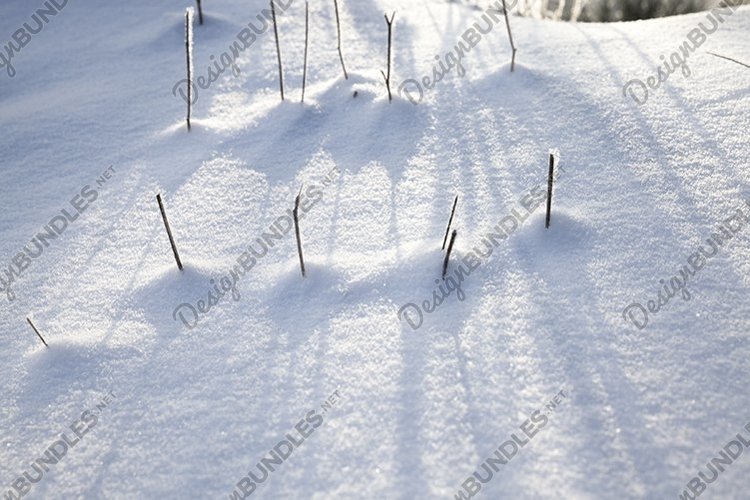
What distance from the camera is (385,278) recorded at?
1619 millimetres

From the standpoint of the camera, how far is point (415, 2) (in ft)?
10.5

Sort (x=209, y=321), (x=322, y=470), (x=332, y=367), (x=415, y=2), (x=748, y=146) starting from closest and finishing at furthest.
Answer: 1. (x=322, y=470)
2. (x=332, y=367)
3. (x=209, y=321)
4. (x=748, y=146)
5. (x=415, y=2)

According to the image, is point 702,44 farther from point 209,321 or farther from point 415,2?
point 209,321

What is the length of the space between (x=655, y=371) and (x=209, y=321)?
123 cm

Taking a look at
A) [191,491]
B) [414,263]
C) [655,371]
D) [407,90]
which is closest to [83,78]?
[407,90]

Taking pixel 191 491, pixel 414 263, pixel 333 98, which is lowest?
pixel 191 491

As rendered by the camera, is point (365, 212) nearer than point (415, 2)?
Yes

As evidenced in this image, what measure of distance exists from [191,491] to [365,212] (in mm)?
1031

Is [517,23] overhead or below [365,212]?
overhead

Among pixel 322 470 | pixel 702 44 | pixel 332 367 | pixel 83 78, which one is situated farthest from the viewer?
pixel 83 78

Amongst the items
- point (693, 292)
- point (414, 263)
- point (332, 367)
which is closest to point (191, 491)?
point (332, 367)

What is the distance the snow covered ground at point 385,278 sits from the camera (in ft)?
4.07

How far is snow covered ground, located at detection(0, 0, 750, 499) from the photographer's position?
124 cm

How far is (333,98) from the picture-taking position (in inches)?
94.9
